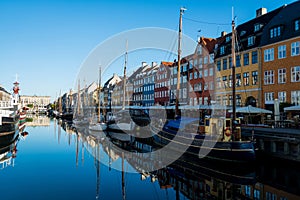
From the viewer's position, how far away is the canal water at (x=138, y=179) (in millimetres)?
13633

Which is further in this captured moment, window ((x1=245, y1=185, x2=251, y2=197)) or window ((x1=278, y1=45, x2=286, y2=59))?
window ((x1=278, y1=45, x2=286, y2=59))

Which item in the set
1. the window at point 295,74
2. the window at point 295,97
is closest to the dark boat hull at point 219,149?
the window at point 295,97

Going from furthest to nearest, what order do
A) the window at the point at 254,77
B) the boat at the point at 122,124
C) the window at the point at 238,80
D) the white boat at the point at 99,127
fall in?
the white boat at the point at 99,127 < the boat at the point at 122,124 < the window at the point at 238,80 < the window at the point at 254,77

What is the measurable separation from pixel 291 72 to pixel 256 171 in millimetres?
19190

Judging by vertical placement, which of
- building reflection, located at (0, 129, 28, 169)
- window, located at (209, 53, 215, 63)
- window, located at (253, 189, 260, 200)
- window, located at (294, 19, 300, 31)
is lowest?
window, located at (253, 189, 260, 200)

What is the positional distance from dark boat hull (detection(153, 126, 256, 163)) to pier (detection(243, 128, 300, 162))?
1606mm

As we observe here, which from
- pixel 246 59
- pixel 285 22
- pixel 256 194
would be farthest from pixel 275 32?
pixel 256 194

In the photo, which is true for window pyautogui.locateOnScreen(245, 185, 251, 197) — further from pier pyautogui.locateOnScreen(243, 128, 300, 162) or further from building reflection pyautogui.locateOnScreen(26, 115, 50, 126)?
building reflection pyautogui.locateOnScreen(26, 115, 50, 126)

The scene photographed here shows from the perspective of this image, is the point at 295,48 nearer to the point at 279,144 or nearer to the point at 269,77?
the point at 269,77

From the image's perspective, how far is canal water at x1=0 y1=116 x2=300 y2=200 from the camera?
1363 centimetres

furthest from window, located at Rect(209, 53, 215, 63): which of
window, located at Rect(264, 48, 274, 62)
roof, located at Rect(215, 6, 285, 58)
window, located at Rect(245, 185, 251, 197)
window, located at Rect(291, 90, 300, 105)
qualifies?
window, located at Rect(245, 185, 251, 197)

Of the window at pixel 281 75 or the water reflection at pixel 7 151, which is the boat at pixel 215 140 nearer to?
the water reflection at pixel 7 151

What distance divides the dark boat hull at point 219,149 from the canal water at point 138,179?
581 millimetres

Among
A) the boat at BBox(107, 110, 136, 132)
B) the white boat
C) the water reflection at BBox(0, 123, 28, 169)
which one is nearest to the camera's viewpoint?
the water reflection at BBox(0, 123, 28, 169)
